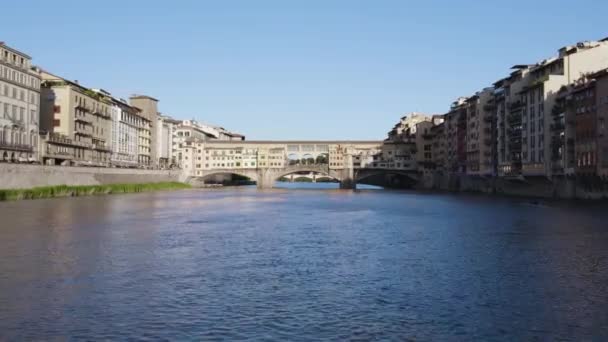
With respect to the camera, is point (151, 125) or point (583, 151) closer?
point (583, 151)

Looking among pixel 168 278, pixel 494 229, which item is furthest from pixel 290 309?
Result: pixel 494 229

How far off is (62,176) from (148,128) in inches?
2397

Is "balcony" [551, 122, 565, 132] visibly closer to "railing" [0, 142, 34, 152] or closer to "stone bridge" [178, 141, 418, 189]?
"railing" [0, 142, 34, 152]

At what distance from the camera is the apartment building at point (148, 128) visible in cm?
14088

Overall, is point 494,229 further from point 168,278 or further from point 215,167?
point 215,167

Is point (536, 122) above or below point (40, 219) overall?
above

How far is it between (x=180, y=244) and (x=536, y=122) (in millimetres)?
63749

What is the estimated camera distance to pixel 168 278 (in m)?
23.3

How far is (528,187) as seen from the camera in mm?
93188

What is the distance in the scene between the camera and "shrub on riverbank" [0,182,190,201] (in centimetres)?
6888

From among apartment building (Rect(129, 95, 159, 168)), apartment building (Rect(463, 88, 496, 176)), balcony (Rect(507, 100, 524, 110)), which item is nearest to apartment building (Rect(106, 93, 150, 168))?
apartment building (Rect(129, 95, 159, 168))

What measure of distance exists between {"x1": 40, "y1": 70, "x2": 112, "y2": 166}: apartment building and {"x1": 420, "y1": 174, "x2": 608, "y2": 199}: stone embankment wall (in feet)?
213

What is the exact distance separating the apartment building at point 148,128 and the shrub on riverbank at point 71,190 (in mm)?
21755

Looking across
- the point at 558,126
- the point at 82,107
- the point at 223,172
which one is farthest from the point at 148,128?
the point at 558,126
